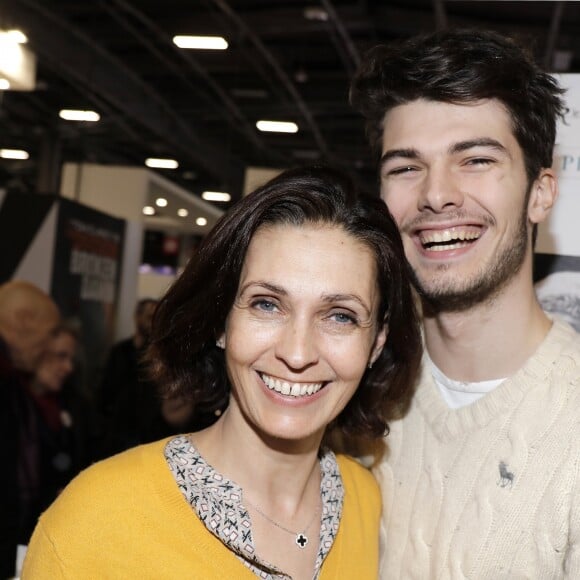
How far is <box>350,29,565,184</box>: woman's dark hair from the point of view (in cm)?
200

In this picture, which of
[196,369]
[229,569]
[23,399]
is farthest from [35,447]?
[229,569]

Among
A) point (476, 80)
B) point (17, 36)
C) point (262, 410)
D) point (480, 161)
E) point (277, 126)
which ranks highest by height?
point (17, 36)

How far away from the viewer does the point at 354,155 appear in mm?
6047

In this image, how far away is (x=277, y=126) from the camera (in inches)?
242

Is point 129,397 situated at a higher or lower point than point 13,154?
lower

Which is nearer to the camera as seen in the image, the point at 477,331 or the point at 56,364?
the point at 477,331

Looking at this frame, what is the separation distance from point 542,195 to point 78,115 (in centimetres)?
443

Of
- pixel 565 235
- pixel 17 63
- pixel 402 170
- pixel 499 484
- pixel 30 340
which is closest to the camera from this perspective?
pixel 499 484

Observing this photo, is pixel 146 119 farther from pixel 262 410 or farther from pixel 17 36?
pixel 262 410

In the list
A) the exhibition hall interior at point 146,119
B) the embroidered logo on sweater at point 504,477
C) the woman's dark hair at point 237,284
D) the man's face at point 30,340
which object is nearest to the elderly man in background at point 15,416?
the man's face at point 30,340

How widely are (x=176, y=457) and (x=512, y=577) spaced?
0.79 meters

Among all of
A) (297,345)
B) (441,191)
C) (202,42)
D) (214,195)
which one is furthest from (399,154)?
(202,42)

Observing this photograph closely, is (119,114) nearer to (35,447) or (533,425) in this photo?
(35,447)

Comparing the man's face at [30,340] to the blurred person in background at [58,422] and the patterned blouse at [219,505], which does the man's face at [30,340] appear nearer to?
the blurred person in background at [58,422]
